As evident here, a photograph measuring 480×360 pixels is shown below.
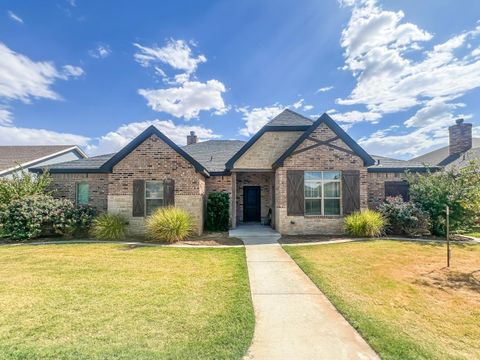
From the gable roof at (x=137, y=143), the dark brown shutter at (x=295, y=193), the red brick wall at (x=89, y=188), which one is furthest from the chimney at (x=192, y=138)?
the dark brown shutter at (x=295, y=193)

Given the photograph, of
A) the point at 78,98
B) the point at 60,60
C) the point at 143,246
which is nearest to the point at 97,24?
the point at 60,60

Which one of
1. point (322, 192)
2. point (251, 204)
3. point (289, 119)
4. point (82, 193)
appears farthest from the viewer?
point (251, 204)

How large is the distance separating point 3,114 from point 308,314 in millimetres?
20409

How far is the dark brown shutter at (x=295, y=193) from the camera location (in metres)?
11.8

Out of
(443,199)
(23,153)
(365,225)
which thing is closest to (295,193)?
(365,225)

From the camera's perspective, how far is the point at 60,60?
1201 centimetres

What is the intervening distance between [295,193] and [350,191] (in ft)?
8.59

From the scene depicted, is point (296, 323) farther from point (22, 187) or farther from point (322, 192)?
point (22, 187)

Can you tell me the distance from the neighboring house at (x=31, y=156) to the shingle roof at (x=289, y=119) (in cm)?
1800

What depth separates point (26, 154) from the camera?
21.6m

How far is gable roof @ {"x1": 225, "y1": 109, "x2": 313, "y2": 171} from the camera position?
1319 centimetres

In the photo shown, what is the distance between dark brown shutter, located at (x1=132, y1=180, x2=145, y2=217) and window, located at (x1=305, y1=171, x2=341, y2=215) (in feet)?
25.3

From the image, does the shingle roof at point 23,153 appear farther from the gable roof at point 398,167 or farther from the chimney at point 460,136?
the chimney at point 460,136

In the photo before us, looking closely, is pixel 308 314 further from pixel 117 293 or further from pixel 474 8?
pixel 474 8
